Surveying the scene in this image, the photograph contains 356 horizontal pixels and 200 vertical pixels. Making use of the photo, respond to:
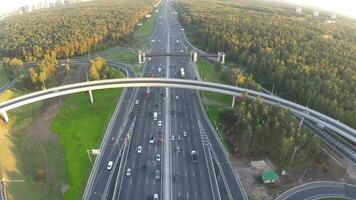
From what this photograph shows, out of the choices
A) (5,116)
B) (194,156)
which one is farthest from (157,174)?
(5,116)

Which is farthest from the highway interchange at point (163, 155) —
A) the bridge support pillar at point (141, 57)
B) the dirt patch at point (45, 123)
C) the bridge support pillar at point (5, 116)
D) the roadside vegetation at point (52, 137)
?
the bridge support pillar at point (5, 116)

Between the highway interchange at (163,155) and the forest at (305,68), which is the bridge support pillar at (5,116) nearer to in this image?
the highway interchange at (163,155)

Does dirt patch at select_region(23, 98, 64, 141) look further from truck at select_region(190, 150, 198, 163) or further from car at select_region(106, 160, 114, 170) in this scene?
truck at select_region(190, 150, 198, 163)

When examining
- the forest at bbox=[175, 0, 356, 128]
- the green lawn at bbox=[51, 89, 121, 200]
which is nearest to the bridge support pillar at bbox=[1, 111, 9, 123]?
the green lawn at bbox=[51, 89, 121, 200]

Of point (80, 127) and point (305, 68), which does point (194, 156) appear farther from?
point (305, 68)

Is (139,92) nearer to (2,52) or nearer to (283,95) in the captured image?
(283,95)
